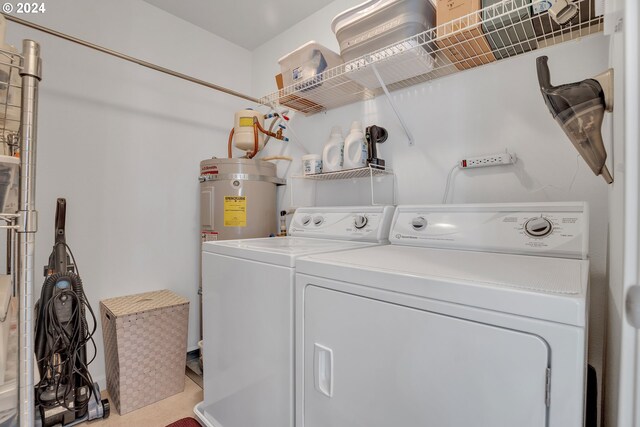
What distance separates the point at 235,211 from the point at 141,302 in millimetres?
836

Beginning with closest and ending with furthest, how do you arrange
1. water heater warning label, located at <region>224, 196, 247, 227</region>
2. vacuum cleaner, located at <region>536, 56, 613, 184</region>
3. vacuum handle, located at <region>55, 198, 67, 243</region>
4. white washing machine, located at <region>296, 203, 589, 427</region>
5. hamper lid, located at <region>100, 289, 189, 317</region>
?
white washing machine, located at <region>296, 203, 589, 427</region>, vacuum cleaner, located at <region>536, 56, 613, 184</region>, vacuum handle, located at <region>55, 198, 67, 243</region>, hamper lid, located at <region>100, 289, 189, 317</region>, water heater warning label, located at <region>224, 196, 247, 227</region>

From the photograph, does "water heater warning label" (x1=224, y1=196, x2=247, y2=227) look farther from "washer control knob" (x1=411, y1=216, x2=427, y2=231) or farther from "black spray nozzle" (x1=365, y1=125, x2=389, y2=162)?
"washer control knob" (x1=411, y1=216, x2=427, y2=231)

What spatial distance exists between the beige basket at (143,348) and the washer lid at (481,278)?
1.35 m

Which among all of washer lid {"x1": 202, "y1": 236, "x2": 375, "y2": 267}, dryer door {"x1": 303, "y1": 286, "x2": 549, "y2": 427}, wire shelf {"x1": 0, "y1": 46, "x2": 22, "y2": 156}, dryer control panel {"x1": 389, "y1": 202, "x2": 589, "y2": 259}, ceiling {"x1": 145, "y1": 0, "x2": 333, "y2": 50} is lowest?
dryer door {"x1": 303, "y1": 286, "x2": 549, "y2": 427}

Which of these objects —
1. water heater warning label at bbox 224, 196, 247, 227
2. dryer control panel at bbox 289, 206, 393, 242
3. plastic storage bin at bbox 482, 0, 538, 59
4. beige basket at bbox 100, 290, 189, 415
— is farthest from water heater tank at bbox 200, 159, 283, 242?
plastic storage bin at bbox 482, 0, 538, 59

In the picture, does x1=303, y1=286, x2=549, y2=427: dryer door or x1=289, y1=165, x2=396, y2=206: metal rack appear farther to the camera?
x1=289, y1=165, x2=396, y2=206: metal rack

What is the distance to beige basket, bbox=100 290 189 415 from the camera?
1754mm

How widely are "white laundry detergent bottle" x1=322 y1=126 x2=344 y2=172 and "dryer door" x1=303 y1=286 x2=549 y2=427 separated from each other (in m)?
1.02

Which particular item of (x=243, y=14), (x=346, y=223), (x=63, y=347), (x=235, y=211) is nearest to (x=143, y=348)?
(x=63, y=347)

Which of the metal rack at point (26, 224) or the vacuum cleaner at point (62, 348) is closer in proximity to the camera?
the metal rack at point (26, 224)

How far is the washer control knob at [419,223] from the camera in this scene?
54.2 inches

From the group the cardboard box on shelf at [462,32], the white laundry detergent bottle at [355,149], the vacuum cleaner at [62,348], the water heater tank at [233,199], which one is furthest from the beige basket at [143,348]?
the cardboard box on shelf at [462,32]

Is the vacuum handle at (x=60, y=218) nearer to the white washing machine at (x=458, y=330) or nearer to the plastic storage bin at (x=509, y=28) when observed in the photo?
the white washing machine at (x=458, y=330)

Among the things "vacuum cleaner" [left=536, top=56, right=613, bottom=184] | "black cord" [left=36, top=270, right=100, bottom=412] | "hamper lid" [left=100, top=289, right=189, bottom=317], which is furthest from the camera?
"hamper lid" [left=100, top=289, right=189, bottom=317]
